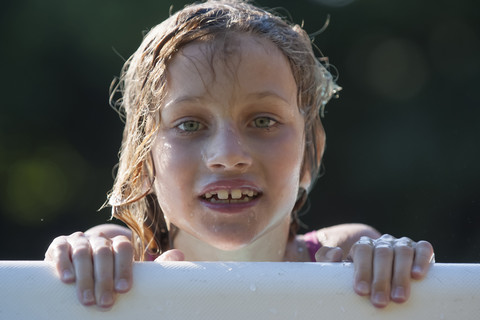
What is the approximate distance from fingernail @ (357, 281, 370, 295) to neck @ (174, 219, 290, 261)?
773 millimetres

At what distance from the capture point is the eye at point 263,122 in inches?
68.2

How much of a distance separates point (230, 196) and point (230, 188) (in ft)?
0.12

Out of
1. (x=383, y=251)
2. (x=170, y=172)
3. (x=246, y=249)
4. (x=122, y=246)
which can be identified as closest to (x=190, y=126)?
(x=170, y=172)

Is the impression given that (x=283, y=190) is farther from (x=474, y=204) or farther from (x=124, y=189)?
(x=474, y=204)

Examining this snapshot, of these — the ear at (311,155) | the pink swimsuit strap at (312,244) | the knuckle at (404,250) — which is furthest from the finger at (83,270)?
the pink swimsuit strap at (312,244)

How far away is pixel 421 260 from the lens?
3.98ft

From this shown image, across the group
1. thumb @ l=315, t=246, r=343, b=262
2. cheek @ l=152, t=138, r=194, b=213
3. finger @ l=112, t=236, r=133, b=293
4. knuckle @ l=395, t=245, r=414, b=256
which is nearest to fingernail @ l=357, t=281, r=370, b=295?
knuckle @ l=395, t=245, r=414, b=256

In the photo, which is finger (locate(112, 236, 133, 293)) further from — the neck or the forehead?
the neck

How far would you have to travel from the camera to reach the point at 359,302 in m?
1.16

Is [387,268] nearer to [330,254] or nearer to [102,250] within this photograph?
[330,254]

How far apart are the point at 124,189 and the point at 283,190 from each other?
533 mm

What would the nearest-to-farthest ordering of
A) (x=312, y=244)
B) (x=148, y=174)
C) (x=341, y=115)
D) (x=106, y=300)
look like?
(x=106, y=300) < (x=148, y=174) < (x=312, y=244) < (x=341, y=115)

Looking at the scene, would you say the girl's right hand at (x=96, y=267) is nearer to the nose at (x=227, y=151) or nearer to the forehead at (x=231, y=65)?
the nose at (x=227, y=151)

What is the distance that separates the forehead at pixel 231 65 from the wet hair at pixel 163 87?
0.10ft
